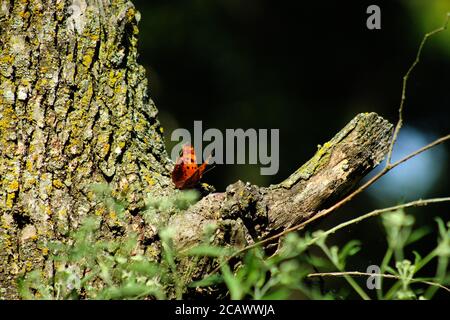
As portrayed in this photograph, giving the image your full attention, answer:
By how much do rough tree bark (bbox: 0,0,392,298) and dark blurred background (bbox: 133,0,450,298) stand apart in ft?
14.8

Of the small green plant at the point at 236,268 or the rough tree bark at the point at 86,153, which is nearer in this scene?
the small green plant at the point at 236,268

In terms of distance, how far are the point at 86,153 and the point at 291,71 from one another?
5358mm

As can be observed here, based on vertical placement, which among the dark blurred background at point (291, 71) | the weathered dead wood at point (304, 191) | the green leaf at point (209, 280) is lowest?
the green leaf at point (209, 280)

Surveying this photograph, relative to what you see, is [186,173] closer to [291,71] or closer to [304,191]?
[304,191]

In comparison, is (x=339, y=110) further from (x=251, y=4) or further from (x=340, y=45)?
(x=251, y=4)

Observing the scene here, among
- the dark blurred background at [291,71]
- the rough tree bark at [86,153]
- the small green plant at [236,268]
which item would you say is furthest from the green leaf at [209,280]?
the dark blurred background at [291,71]

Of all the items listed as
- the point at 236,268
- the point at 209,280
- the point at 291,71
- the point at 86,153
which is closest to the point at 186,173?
the point at 86,153

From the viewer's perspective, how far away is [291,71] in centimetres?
719

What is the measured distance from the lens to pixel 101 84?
2111 mm

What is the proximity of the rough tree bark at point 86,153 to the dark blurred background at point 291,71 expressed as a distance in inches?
178

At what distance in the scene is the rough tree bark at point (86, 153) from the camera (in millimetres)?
1910

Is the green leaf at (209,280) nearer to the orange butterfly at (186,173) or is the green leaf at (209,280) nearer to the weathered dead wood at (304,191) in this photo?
the weathered dead wood at (304,191)

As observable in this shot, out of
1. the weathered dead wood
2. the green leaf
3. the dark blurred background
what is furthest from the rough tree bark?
the dark blurred background
